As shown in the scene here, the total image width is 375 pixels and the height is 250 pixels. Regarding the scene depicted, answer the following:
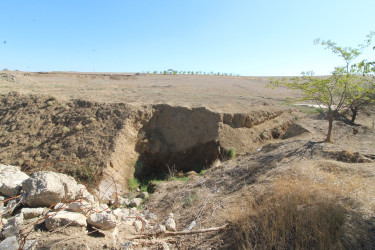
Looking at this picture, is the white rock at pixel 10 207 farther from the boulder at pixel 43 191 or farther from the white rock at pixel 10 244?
the white rock at pixel 10 244

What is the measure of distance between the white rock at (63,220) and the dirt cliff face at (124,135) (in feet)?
11.3

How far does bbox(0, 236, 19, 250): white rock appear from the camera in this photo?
3.25 m

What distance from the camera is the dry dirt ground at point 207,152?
357 cm

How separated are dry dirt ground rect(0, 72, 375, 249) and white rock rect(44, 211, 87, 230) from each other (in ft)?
0.42

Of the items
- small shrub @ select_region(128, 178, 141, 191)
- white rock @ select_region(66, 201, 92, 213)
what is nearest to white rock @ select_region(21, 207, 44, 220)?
white rock @ select_region(66, 201, 92, 213)

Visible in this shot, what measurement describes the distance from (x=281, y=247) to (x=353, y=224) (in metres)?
0.85

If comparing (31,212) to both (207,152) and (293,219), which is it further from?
(207,152)

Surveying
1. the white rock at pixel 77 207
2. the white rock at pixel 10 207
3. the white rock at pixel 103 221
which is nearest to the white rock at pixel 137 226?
the white rock at pixel 103 221

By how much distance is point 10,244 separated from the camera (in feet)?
10.8

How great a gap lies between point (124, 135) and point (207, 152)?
2.75 metres

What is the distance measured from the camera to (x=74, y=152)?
7621 millimetres

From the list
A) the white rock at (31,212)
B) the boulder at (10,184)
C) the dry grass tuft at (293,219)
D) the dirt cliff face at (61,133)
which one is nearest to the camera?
the dry grass tuft at (293,219)

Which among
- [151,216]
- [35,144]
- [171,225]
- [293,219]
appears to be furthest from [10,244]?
[35,144]

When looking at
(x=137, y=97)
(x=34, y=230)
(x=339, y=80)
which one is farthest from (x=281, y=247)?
(x=137, y=97)
